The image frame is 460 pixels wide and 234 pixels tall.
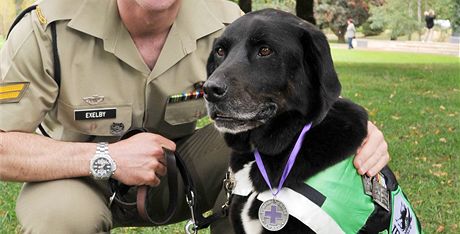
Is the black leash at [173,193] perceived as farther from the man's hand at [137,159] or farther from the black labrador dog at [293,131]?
the black labrador dog at [293,131]

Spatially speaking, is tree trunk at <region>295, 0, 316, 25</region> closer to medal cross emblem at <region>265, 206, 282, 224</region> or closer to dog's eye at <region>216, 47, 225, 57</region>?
dog's eye at <region>216, 47, 225, 57</region>

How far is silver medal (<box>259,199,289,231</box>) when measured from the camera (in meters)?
2.18

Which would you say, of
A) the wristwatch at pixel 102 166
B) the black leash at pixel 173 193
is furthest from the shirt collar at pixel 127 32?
the wristwatch at pixel 102 166

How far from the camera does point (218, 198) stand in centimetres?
303

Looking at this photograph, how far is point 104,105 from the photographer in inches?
108

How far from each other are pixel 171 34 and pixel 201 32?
0.16 m

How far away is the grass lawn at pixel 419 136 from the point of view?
430 centimetres

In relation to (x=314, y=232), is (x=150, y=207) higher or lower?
lower

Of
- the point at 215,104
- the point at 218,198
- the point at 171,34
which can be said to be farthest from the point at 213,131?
the point at 215,104

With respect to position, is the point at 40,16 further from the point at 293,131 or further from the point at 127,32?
the point at 293,131

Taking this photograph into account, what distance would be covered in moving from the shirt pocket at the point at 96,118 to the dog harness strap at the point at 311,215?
3.07ft

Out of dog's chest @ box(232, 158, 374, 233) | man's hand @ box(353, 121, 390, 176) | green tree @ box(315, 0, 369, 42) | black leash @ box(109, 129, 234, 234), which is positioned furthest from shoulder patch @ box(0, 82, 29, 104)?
green tree @ box(315, 0, 369, 42)

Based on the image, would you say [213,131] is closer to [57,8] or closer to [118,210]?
[118,210]

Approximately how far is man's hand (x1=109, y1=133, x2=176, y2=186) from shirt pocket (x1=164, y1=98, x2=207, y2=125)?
0.33 m
